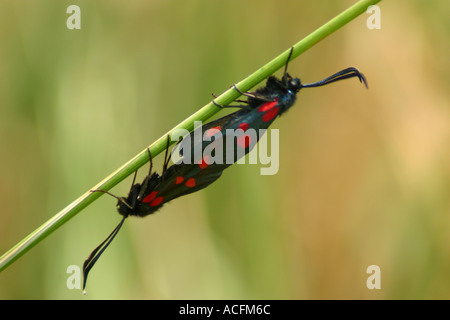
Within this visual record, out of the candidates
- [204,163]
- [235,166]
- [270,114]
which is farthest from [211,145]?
[235,166]

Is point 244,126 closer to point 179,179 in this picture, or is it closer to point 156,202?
point 179,179

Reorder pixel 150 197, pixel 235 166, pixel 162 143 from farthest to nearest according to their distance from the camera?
pixel 235 166 → pixel 150 197 → pixel 162 143

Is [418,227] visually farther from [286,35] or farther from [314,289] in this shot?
[286,35]

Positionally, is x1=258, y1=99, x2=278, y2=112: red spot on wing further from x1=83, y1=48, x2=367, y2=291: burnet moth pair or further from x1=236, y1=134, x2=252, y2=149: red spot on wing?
x1=236, y1=134, x2=252, y2=149: red spot on wing

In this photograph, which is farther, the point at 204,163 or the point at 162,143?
the point at 204,163

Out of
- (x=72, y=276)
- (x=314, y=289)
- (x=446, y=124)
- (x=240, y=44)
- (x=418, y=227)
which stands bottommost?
(x=314, y=289)

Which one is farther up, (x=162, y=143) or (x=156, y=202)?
(x=162, y=143)

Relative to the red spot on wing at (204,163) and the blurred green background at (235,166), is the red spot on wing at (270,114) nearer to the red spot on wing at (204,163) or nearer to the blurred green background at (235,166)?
the red spot on wing at (204,163)

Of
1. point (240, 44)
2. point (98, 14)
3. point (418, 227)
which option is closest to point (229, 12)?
point (240, 44)
